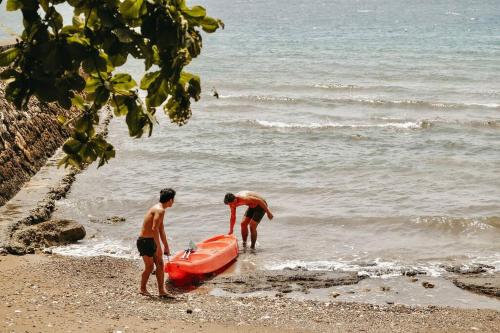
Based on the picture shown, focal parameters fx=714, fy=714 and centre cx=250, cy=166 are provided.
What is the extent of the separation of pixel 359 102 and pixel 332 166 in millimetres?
11799

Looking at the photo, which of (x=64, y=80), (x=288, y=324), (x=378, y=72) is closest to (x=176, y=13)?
(x=64, y=80)

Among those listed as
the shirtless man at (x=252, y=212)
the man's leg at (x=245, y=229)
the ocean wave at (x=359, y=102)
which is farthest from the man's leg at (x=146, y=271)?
the ocean wave at (x=359, y=102)

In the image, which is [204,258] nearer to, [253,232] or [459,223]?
[253,232]

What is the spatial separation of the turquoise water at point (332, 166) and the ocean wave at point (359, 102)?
0.08 m

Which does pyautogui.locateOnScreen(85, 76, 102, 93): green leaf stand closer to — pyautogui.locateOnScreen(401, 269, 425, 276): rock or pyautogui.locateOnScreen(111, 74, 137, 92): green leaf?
pyautogui.locateOnScreen(111, 74, 137, 92): green leaf

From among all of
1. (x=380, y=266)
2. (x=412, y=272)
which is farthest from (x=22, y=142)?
(x=412, y=272)

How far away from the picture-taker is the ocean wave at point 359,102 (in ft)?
98.9

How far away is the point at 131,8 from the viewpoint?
352 centimetres

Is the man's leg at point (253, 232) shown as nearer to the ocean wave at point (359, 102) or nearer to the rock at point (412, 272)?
the rock at point (412, 272)

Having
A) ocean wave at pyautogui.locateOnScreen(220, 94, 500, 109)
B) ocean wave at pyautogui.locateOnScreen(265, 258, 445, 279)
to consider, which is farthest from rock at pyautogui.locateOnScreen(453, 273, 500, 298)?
ocean wave at pyautogui.locateOnScreen(220, 94, 500, 109)

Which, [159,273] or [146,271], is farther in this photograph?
[146,271]

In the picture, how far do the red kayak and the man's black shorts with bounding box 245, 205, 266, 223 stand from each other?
0.74 meters

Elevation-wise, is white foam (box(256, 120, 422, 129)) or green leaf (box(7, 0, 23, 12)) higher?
green leaf (box(7, 0, 23, 12))

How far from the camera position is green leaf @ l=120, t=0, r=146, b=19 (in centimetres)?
351
